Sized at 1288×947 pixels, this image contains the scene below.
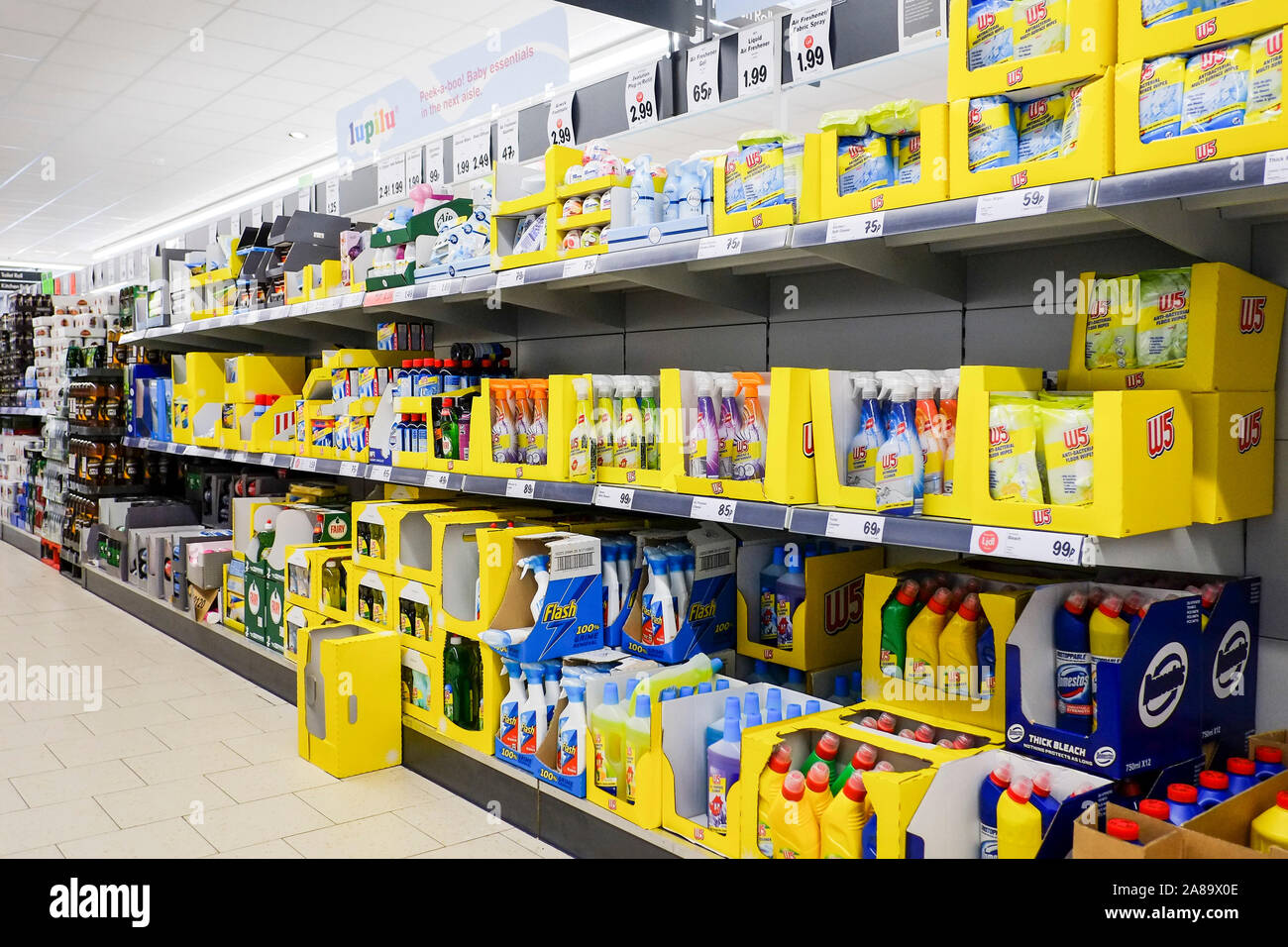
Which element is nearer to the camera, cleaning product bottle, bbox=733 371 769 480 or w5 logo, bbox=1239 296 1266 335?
w5 logo, bbox=1239 296 1266 335

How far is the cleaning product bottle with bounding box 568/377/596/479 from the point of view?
2.84m

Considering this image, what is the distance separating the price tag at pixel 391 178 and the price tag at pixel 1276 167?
3951mm

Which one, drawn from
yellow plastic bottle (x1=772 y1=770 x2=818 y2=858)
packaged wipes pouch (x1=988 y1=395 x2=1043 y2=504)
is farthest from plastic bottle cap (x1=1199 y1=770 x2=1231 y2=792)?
yellow plastic bottle (x1=772 y1=770 x2=818 y2=858)

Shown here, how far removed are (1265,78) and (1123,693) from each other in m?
1.02

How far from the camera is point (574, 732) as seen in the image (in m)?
2.64

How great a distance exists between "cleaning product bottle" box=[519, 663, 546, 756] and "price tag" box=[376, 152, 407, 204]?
2824 mm

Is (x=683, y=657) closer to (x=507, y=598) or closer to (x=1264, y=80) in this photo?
(x=507, y=598)

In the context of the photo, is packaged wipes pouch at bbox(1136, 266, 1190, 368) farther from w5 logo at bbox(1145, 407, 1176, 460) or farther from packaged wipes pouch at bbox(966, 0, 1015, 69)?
packaged wipes pouch at bbox(966, 0, 1015, 69)

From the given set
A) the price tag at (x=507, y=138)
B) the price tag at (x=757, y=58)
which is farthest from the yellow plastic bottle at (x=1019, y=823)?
the price tag at (x=507, y=138)

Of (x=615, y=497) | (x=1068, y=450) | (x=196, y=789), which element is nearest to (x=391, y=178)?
(x=615, y=497)

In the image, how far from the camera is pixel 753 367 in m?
3.13

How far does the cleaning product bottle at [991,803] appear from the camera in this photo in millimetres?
1888
